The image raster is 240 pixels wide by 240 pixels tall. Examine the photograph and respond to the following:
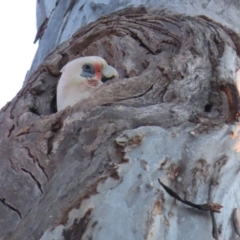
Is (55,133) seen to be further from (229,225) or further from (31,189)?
(229,225)

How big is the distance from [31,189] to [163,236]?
0.28m

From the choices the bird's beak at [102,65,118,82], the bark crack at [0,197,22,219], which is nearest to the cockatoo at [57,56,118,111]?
the bird's beak at [102,65,118,82]

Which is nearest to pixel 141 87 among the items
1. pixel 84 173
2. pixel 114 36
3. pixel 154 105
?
pixel 154 105

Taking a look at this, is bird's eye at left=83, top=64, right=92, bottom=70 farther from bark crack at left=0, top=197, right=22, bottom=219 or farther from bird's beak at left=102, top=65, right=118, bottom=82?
bark crack at left=0, top=197, right=22, bottom=219

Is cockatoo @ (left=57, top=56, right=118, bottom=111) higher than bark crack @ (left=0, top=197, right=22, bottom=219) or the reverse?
higher

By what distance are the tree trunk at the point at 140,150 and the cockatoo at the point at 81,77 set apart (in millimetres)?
65

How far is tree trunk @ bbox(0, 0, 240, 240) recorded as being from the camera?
95 cm

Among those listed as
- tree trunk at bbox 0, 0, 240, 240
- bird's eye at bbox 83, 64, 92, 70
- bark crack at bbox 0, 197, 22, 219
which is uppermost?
bird's eye at bbox 83, 64, 92, 70

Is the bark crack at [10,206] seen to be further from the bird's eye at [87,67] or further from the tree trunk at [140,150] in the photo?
the bird's eye at [87,67]

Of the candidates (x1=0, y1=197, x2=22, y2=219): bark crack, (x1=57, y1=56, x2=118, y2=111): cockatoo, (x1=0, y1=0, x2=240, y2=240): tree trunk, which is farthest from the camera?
(x1=57, y1=56, x2=118, y2=111): cockatoo

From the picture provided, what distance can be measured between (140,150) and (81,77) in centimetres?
47

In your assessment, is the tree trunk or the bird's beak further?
the bird's beak

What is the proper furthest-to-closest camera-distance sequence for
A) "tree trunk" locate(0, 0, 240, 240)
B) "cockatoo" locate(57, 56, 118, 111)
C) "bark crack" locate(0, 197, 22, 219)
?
"cockatoo" locate(57, 56, 118, 111), "bark crack" locate(0, 197, 22, 219), "tree trunk" locate(0, 0, 240, 240)

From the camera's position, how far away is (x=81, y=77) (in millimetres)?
1477
